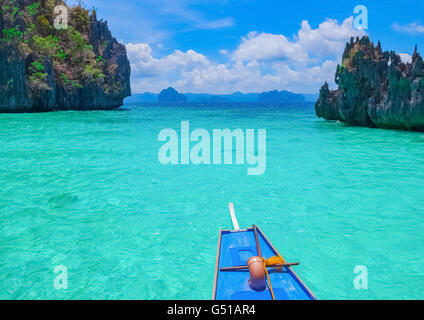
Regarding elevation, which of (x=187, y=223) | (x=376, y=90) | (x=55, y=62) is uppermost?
(x=55, y=62)

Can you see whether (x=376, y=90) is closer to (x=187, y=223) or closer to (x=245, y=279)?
(x=187, y=223)

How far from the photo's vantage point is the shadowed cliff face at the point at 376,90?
25031 millimetres

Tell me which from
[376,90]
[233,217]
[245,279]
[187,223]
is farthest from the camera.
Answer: [376,90]

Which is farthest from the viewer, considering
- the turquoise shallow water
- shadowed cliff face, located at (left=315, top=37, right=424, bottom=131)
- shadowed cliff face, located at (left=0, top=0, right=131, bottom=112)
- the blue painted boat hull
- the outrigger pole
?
shadowed cliff face, located at (left=0, top=0, right=131, bottom=112)

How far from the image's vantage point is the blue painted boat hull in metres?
A: 4.20

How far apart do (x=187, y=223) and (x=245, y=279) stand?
3324 millimetres

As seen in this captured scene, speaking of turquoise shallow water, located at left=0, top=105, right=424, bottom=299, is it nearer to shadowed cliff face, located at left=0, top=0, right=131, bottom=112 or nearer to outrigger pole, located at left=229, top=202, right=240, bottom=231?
outrigger pole, located at left=229, top=202, right=240, bottom=231

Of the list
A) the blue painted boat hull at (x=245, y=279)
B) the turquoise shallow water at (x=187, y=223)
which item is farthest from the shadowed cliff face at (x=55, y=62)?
the blue painted boat hull at (x=245, y=279)

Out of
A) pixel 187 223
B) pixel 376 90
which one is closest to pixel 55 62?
pixel 376 90

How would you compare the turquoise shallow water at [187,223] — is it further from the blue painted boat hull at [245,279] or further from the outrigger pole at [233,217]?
the blue painted boat hull at [245,279]

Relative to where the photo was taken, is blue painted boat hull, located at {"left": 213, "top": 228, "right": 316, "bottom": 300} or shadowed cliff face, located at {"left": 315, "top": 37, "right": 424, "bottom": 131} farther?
shadowed cliff face, located at {"left": 315, "top": 37, "right": 424, "bottom": 131}

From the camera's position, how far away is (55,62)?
6134cm

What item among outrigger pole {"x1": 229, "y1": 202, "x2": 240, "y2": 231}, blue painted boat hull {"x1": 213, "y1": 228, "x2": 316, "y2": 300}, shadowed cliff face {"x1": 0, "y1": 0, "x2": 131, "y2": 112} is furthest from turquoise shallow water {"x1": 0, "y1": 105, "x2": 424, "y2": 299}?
shadowed cliff face {"x1": 0, "y1": 0, "x2": 131, "y2": 112}

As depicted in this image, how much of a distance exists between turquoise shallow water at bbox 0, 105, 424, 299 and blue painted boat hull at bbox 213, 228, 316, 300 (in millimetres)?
539
